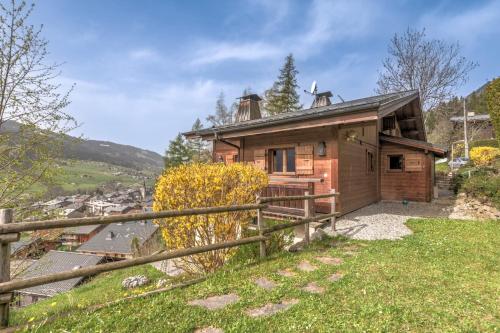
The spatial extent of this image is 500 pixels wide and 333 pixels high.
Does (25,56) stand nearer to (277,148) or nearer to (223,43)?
(223,43)

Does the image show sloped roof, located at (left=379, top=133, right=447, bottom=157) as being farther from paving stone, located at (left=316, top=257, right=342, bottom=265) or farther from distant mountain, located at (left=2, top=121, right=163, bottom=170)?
A: distant mountain, located at (left=2, top=121, right=163, bottom=170)

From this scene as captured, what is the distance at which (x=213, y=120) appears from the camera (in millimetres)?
39375

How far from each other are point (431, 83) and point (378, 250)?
75.6 ft

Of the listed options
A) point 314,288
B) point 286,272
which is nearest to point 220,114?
point 286,272

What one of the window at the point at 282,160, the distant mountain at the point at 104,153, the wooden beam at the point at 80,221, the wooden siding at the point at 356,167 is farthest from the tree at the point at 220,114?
the wooden beam at the point at 80,221

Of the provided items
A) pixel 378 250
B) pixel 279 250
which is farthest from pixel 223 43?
pixel 378 250

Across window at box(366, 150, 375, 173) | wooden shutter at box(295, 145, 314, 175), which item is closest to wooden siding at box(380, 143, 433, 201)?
window at box(366, 150, 375, 173)

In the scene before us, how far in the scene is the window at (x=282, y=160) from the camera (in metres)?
10.6

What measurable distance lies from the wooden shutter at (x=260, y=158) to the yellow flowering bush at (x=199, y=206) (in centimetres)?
537

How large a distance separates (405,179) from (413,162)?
0.92 m

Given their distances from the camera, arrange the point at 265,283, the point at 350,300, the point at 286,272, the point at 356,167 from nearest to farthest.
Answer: the point at 350,300 < the point at 265,283 < the point at 286,272 < the point at 356,167

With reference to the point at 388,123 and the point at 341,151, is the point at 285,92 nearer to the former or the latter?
the point at 388,123

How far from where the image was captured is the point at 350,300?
3.30m

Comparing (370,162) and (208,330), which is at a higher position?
(370,162)
